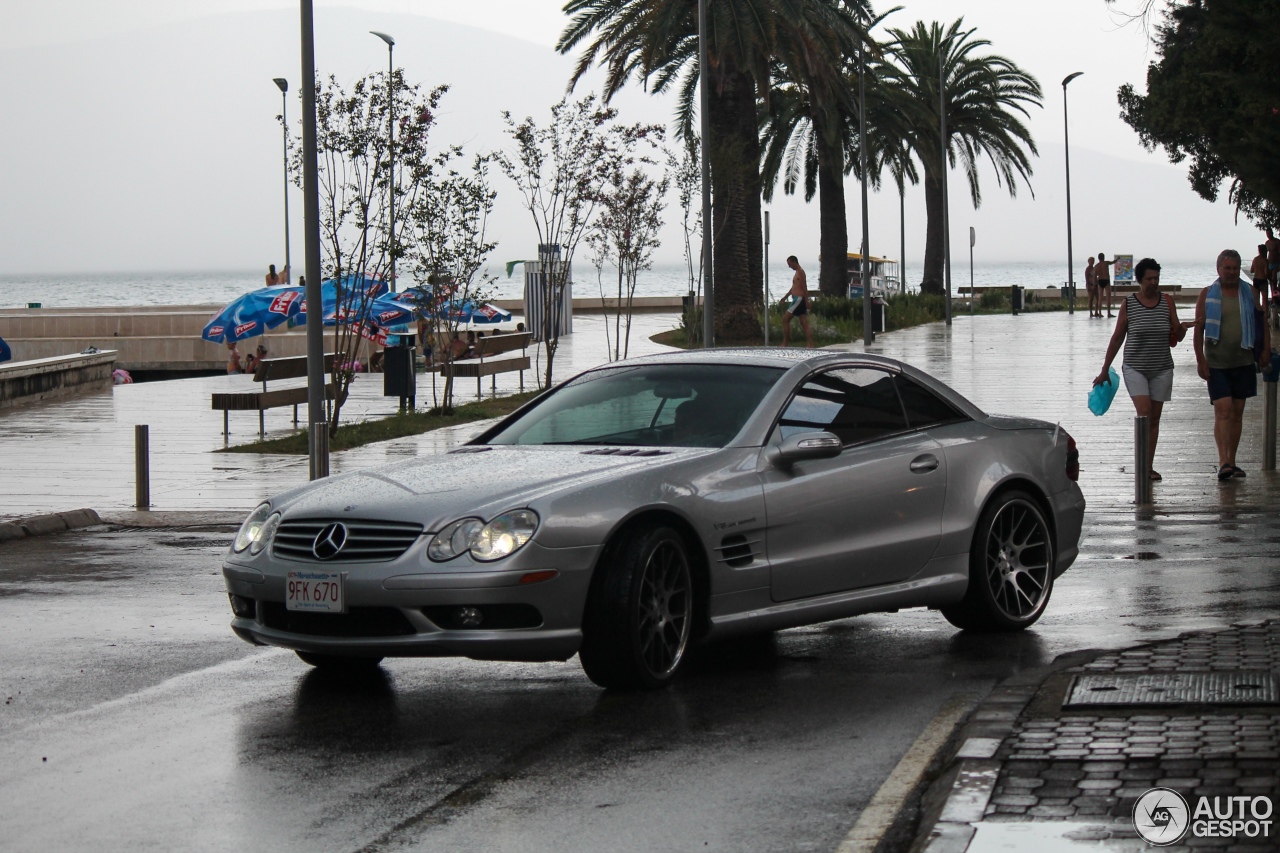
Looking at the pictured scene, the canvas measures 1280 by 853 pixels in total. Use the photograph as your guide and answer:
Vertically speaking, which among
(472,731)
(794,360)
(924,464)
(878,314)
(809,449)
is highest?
(878,314)

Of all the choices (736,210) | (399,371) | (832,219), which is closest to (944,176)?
(832,219)

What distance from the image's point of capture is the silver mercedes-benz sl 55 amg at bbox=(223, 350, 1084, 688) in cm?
692

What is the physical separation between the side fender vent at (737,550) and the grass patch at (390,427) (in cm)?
1059

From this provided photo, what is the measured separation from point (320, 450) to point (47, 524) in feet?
7.99

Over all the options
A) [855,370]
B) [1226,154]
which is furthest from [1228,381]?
[855,370]

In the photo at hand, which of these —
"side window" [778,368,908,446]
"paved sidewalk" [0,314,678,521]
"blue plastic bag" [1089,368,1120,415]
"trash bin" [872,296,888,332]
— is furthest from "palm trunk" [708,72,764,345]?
"side window" [778,368,908,446]

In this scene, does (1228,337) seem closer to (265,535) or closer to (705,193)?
(265,535)

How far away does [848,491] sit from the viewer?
26.4 ft

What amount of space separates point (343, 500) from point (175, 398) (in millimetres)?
24155

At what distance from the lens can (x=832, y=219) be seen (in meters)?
50.5

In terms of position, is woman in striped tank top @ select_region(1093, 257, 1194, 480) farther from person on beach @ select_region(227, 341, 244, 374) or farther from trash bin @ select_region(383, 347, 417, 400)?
person on beach @ select_region(227, 341, 244, 374)

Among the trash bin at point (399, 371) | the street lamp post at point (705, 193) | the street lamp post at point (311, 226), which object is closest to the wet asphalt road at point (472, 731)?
the street lamp post at point (311, 226)

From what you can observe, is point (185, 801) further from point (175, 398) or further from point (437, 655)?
point (175, 398)

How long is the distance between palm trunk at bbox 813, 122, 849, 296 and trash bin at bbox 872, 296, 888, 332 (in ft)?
14.1
